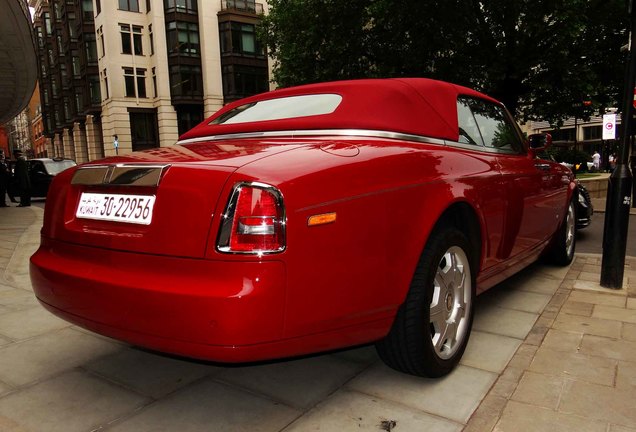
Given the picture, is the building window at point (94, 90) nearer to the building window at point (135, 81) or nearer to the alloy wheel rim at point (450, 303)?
the building window at point (135, 81)

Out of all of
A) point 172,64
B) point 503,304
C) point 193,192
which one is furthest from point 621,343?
point 172,64

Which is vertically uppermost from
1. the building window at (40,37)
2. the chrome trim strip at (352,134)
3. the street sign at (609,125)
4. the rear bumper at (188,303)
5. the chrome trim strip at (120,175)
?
the building window at (40,37)

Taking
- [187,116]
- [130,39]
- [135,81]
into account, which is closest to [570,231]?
[187,116]

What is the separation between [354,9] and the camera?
54.3ft

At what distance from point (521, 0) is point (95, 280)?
15.1 meters

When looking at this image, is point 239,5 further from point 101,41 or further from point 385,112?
point 385,112

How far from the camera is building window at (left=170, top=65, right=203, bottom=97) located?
36.3m

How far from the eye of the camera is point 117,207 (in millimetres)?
2090

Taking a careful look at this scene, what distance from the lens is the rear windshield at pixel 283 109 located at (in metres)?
2.81

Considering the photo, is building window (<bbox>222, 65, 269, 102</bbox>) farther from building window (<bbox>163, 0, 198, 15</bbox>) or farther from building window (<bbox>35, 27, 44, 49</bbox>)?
building window (<bbox>35, 27, 44, 49</bbox>)

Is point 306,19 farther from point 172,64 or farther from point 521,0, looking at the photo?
point 172,64

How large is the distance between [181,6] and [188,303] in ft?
129

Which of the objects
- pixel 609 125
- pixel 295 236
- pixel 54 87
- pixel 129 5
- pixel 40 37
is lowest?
pixel 295 236

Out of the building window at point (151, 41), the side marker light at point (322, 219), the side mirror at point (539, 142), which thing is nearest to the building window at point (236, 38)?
the building window at point (151, 41)
